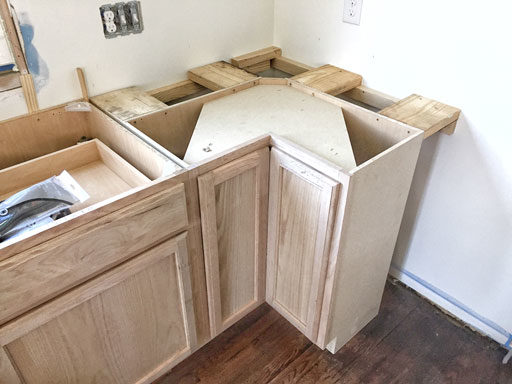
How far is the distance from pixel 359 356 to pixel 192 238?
79 cm

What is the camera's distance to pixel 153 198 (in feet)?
3.46

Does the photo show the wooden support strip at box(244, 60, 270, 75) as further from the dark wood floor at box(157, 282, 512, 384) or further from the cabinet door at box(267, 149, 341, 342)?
the dark wood floor at box(157, 282, 512, 384)

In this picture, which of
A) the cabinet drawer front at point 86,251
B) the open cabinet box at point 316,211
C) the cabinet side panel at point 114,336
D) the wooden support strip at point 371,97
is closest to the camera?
the cabinet drawer front at point 86,251

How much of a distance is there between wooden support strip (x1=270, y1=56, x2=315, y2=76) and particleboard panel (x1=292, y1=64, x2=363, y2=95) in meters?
0.12

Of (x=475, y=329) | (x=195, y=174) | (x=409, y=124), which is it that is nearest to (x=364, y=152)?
(x=409, y=124)

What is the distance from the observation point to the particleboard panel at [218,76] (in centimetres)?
160

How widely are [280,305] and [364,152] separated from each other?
2.03 feet

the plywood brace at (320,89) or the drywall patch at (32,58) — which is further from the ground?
the drywall patch at (32,58)

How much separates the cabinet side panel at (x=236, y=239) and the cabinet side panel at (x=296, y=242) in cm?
9

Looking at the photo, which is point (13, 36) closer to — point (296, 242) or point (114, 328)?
point (114, 328)

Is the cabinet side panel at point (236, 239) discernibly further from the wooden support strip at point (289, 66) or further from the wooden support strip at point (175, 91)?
the wooden support strip at point (289, 66)

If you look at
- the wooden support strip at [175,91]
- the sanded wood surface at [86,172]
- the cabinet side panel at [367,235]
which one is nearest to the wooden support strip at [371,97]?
the cabinet side panel at [367,235]

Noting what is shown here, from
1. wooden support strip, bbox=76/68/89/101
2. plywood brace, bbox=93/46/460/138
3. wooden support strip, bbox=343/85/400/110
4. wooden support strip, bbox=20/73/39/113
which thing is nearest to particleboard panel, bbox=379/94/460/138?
plywood brace, bbox=93/46/460/138

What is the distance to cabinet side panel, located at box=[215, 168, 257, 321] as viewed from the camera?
49.3 inches
